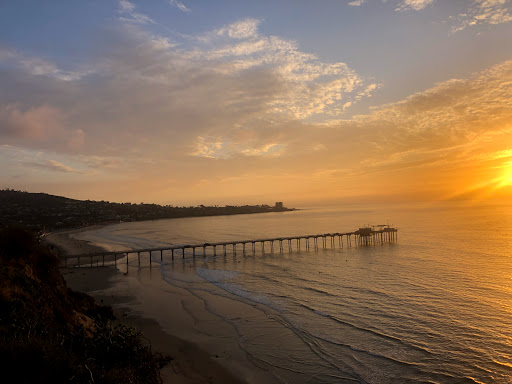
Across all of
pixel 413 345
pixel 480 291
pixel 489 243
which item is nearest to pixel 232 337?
pixel 413 345

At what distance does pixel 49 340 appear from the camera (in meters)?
6.55

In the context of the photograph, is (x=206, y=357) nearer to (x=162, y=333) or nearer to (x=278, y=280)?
(x=162, y=333)

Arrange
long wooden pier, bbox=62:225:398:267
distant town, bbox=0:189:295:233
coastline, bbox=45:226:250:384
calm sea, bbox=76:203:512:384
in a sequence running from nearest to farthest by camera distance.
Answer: coastline, bbox=45:226:250:384 < calm sea, bbox=76:203:512:384 < long wooden pier, bbox=62:225:398:267 < distant town, bbox=0:189:295:233

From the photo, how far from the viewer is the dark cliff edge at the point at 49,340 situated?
5.29 metres

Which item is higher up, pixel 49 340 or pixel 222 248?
pixel 49 340

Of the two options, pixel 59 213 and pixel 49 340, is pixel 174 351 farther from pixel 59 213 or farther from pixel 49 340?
pixel 59 213

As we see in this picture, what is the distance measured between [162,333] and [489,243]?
168ft

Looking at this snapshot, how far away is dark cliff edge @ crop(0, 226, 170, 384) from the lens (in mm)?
5293

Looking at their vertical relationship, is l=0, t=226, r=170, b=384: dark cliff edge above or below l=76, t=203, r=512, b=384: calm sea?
above

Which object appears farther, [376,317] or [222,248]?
[222,248]

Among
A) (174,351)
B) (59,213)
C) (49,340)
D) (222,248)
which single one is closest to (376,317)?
(174,351)

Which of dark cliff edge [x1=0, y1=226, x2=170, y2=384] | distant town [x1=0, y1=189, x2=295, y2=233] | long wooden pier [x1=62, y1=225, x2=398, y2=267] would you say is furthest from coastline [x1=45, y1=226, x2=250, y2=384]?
distant town [x1=0, y1=189, x2=295, y2=233]

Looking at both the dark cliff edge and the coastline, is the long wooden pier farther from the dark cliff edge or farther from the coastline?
the dark cliff edge

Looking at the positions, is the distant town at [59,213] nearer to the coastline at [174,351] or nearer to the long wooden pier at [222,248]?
the long wooden pier at [222,248]
